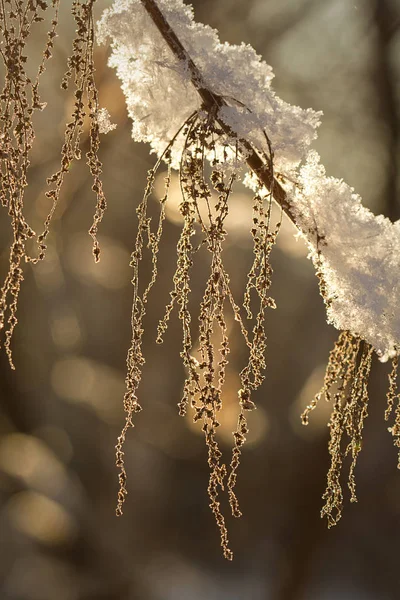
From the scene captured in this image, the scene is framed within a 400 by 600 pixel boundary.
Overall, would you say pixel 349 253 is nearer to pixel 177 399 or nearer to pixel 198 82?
pixel 198 82

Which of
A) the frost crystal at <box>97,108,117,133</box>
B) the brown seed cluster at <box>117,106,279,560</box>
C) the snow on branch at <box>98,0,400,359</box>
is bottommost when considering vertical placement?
the brown seed cluster at <box>117,106,279,560</box>

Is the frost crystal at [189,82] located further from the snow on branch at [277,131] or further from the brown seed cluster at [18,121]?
the brown seed cluster at [18,121]

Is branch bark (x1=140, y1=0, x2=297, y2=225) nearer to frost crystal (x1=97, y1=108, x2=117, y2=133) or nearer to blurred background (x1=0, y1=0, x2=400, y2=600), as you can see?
frost crystal (x1=97, y1=108, x2=117, y2=133)

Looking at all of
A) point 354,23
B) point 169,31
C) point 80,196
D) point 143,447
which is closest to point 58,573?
point 143,447

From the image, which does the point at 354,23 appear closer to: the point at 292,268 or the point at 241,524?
the point at 292,268

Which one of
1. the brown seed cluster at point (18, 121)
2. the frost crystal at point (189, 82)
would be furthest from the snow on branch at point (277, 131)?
the brown seed cluster at point (18, 121)

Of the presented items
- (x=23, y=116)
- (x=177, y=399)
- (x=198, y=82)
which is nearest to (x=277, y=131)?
(x=198, y=82)

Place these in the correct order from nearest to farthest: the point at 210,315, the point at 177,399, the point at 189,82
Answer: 1. the point at 210,315
2. the point at 189,82
3. the point at 177,399

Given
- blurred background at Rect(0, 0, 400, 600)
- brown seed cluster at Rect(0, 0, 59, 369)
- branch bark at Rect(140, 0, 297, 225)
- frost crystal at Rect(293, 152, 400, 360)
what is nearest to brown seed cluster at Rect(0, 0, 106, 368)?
brown seed cluster at Rect(0, 0, 59, 369)
